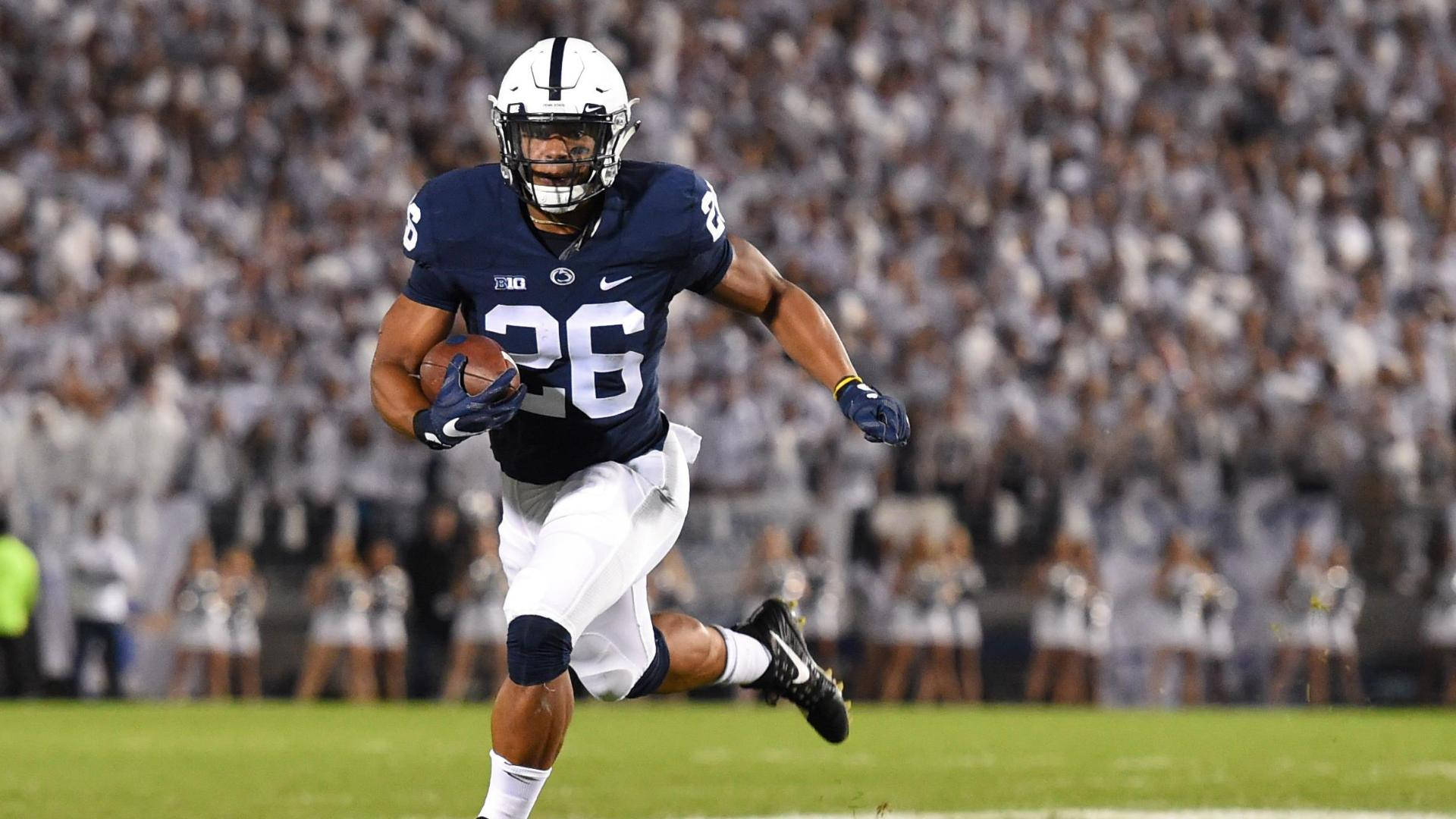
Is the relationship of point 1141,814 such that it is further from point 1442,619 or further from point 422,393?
point 1442,619

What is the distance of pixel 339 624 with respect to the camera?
11023 millimetres

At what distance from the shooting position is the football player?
4.04 metres

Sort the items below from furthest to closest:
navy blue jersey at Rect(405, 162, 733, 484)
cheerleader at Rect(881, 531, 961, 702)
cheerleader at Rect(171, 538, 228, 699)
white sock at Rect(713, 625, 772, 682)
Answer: cheerleader at Rect(881, 531, 961, 702)
cheerleader at Rect(171, 538, 228, 699)
white sock at Rect(713, 625, 772, 682)
navy blue jersey at Rect(405, 162, 733, 484)

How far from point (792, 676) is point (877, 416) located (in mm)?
1040

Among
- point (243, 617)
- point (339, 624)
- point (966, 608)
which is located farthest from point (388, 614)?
point (966, 608)

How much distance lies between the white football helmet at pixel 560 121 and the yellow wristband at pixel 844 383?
0.68m

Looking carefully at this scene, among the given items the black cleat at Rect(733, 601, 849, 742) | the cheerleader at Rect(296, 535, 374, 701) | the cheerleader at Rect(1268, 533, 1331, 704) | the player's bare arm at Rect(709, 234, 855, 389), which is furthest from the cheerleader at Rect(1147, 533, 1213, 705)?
the player's bare arm at Rect(709, 234, 855, 389)

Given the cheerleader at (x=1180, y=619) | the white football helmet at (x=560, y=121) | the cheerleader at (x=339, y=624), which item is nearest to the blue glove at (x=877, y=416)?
the white football helmet at (x=560, y=121)

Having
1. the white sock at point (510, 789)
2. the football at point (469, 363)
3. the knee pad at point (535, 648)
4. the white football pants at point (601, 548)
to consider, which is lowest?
the white sock at point (510, 789)

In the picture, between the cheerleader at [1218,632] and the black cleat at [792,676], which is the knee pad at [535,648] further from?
the cheerleader at [1218,632]

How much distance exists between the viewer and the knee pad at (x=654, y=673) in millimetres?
4543

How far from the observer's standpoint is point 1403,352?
42.5 ft

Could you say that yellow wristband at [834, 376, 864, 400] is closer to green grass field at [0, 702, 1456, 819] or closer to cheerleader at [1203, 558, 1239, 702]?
green grass field at [0, 702, 1456, 819]

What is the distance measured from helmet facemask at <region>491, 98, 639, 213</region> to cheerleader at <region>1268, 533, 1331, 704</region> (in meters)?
7.98
